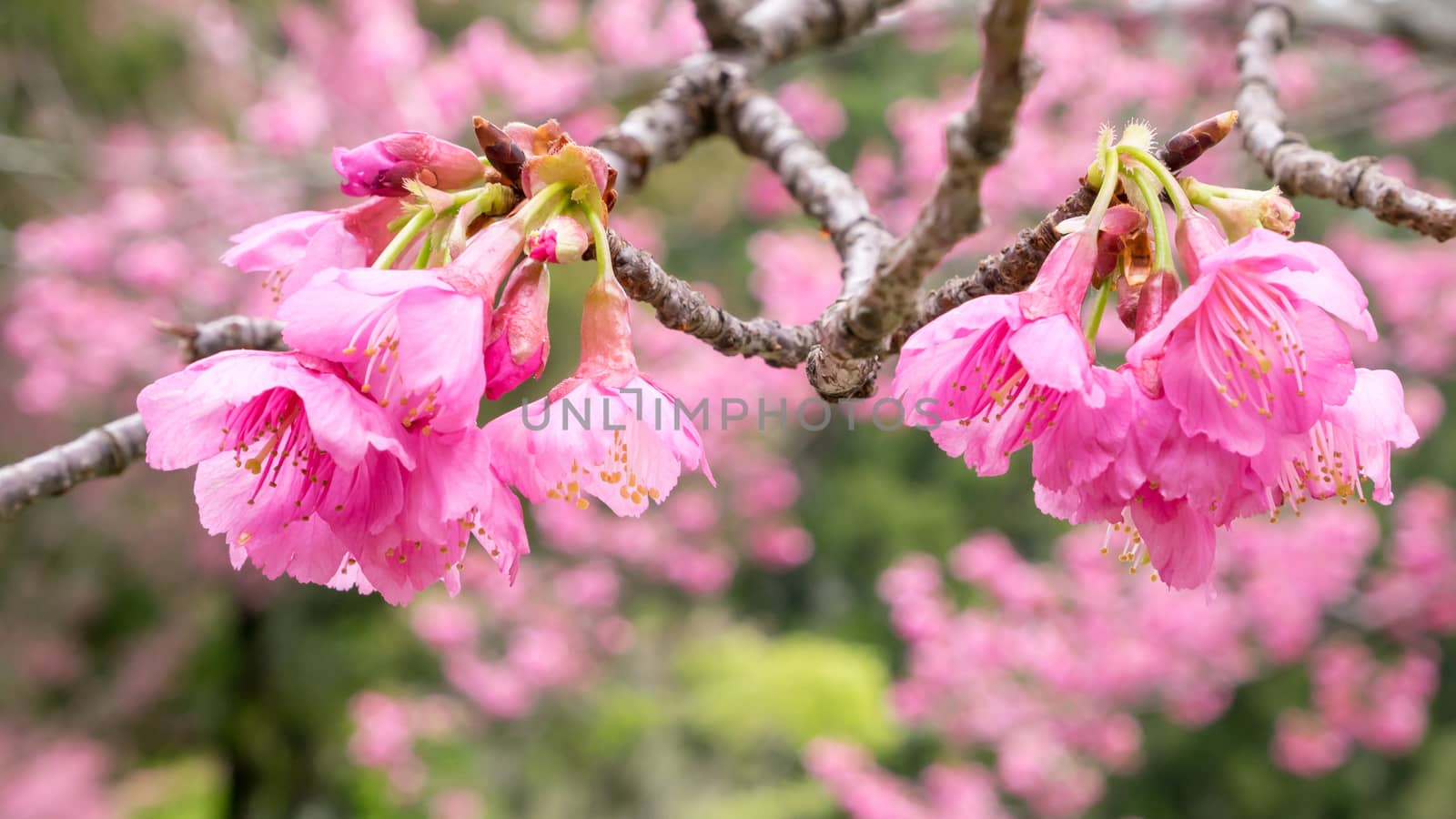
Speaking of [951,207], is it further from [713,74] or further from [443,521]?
[713,74]

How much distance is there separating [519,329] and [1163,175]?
0.32 m

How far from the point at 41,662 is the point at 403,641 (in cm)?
164

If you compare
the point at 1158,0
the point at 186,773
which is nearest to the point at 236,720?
the point at 186,773

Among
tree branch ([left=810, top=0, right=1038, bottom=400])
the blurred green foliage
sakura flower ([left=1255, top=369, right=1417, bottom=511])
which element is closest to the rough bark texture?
tree branch ([left=810, top=0, right=1038, bottom=400])

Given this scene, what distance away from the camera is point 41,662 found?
4445 mm

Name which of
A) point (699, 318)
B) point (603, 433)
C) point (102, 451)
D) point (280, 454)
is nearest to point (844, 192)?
point (699, 318)

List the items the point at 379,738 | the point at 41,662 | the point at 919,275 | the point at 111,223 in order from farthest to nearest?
1. the point at 41,662
2. the point at 379,738
3. the point at 111,223
4. the point at 919,275

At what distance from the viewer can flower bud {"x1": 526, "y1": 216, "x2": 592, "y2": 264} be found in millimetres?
439

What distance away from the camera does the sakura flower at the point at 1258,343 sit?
16.8 inches

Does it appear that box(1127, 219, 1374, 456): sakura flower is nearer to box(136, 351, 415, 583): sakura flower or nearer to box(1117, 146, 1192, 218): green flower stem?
box(1117, 146, 1192, 218): green flower stem

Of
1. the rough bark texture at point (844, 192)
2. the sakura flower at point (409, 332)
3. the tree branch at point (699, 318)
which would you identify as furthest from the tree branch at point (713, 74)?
the sakura flower at point (409, 332)

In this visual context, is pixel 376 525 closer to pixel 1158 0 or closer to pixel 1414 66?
pixel 1158 0

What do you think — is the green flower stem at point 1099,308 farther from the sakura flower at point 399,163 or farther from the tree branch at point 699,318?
the sakura flower at point 399,163

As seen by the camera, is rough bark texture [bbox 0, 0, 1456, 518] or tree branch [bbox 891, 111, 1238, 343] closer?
rough bark texture [bbox 0, 0, 1456, 518]
